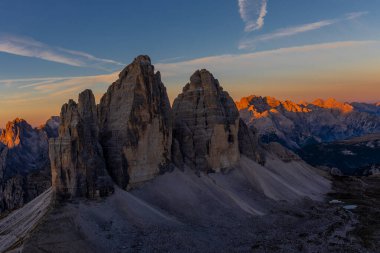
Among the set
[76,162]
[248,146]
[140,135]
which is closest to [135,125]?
[140,135]

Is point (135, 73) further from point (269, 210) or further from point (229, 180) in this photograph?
point (269, 210)

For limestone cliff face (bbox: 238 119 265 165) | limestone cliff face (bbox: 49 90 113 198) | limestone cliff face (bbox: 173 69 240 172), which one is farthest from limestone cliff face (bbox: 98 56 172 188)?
limestone cliff face (bbox: 238 119 265 165)

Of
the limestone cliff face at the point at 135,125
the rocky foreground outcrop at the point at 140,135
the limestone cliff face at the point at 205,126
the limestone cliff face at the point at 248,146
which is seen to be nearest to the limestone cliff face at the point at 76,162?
the rocky foreground outcrop at the point at 140,135

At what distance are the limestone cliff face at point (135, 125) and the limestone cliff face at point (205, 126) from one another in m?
9.11

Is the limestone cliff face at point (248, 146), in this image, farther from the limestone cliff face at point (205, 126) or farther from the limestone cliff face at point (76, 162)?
the limestone cliff face at point (76, 162)

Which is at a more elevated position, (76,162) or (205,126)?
(205,126)

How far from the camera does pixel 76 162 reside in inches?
2511

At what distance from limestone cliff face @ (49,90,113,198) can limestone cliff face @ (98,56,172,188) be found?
629 centimetres

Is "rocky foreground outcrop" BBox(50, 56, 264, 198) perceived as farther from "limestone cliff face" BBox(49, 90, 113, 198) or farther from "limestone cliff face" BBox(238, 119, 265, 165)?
"limestone cliff face" BBox(238, 119, 265, 165)

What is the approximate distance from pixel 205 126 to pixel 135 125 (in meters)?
28.0

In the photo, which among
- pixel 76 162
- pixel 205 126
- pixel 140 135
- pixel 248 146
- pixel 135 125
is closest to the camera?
pixel 76 162

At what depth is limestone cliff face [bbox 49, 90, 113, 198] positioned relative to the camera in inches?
2496

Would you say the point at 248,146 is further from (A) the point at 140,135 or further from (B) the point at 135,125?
(B) the point at 135,125

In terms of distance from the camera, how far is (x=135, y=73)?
267ft
